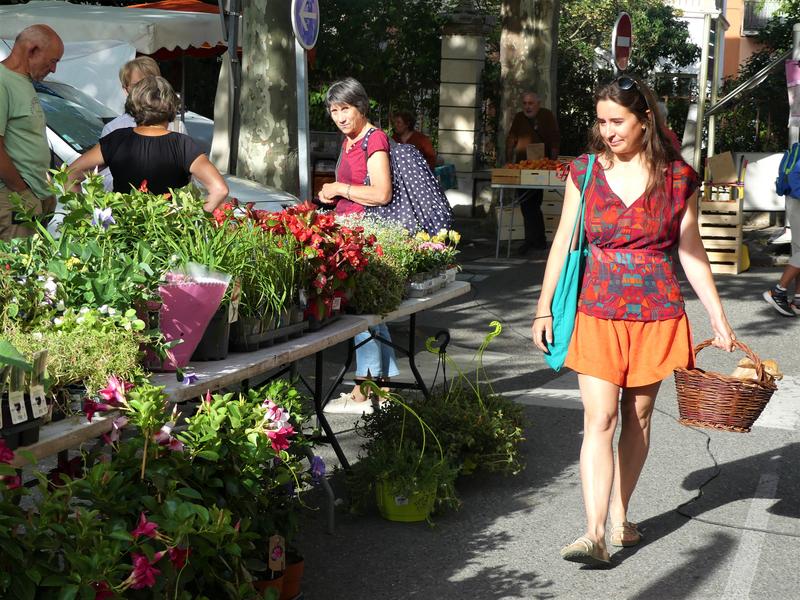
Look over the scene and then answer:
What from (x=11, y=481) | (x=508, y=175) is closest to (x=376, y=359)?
(x=11, y=481)

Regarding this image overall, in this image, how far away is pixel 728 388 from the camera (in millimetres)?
4668

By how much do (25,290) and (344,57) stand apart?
1877cm

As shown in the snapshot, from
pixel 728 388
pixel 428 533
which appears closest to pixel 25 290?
pixel 428 533

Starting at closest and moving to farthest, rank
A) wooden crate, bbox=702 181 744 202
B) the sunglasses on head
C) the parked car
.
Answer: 1. the sunglasses on head
2. the parked car
3. wooden crate, bbox=702 181 744 202

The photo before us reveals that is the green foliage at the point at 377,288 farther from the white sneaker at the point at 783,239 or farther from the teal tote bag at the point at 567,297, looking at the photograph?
the white sneaker at the point at 783,239

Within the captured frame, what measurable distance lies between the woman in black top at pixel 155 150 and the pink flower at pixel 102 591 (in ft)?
10.7

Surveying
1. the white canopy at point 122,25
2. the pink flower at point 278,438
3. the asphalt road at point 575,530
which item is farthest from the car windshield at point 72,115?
the pink flower at point 278,438

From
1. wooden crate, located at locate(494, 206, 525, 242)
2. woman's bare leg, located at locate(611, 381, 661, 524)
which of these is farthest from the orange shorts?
wooden crate, located at locate(494, 206, 525, 242)

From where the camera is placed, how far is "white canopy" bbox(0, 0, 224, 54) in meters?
13.8

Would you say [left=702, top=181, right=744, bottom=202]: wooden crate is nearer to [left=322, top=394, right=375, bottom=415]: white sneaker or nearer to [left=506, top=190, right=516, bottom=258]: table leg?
[left=506, top=190, right=516, bottom=258]: table leg

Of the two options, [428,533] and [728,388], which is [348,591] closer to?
[428,533]

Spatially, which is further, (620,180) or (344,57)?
(344,57)

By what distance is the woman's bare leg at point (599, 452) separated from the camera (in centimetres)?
468

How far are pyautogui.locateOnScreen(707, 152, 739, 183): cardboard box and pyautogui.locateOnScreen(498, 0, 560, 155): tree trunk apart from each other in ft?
14.1
